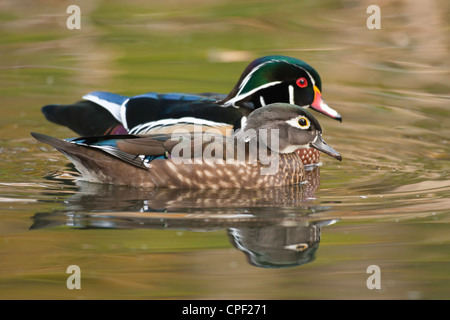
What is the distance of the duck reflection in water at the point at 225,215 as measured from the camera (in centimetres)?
601

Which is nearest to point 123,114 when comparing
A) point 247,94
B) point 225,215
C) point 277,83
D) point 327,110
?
point 247,94

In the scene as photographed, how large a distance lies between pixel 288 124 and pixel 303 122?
Result: 0.14 meters

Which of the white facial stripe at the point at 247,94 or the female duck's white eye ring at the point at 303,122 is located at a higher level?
the white facial stripe at the point at 247,94

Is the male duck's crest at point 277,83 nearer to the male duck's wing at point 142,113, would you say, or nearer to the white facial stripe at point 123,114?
the male duck's wing at point 142,113

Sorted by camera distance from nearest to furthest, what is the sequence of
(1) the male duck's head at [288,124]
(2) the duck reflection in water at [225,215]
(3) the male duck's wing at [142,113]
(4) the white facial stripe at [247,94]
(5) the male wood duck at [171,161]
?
1. (2) the duck reflection in water at [225,215]
2. (5) the male wood duck at [171,161]
3. (1) the male duck's head at [288,124]
4. (3) the male duck's wing at [142,113]
5. (4) the white facial stripe at [247,94]

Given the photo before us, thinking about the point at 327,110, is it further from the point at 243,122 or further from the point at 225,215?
the point at 225,215

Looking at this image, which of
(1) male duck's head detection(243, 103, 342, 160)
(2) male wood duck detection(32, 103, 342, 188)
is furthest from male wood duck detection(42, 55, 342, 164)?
(2) male wood duck detection(32, 103, 342, 188)

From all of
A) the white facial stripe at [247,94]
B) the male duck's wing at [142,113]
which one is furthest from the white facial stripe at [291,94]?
the male duck's wing at [142,113]

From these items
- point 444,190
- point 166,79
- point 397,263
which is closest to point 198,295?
point 397,263

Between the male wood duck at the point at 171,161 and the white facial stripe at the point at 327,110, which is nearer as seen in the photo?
the male wood duck at the point at 171,161

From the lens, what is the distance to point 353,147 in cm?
903

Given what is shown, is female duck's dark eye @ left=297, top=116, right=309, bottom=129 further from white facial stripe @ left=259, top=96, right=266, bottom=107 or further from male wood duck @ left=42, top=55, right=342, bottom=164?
white facial stripe @ left=259, top=96, right=266, bottom=107

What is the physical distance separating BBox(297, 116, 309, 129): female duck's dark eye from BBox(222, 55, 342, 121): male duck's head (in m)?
0.73

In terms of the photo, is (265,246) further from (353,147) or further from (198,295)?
(353,147)
